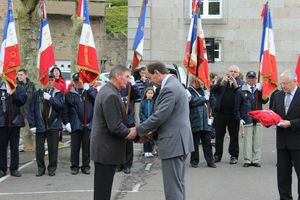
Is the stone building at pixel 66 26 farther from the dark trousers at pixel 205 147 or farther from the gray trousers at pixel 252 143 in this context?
the gray trousers at pixel 252 143

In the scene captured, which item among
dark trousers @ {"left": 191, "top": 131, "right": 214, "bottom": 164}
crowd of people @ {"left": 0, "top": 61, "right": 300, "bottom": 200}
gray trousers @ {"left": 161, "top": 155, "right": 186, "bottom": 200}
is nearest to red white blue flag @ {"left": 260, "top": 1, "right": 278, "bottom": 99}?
crowd of people @ {"left": 0, "top": 61, "right": 300, "bottom": 200}

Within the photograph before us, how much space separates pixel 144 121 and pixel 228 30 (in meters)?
18.0

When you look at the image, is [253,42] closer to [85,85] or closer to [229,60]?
[229,60]

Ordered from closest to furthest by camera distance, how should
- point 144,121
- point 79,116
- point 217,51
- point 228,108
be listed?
point 144,121, point 79,116, point 228,108, point 217,51

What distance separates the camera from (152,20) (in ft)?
84.5

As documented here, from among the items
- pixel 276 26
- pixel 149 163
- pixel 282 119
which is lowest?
pixel 149 163

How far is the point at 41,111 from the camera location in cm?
1132

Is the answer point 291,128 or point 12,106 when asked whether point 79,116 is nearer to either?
point 12,106

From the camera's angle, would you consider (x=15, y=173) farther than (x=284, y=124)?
Yes

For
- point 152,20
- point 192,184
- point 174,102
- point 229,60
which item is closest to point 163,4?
point 152,20

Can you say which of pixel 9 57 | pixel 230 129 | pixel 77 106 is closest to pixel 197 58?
pixel 230 129

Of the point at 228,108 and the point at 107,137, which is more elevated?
the point at 107,137

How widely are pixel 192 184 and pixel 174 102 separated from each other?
3.52 metres

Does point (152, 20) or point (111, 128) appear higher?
point (152, 20)
